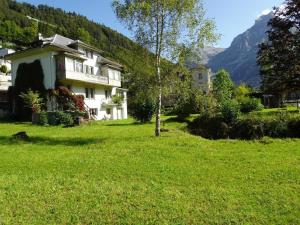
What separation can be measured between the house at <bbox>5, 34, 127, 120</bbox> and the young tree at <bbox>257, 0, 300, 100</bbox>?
21.0m

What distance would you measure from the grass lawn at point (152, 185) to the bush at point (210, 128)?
7557mm

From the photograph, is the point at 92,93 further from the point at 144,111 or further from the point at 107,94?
the point at 144,111

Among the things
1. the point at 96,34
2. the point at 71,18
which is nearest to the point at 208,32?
the point at 96,34

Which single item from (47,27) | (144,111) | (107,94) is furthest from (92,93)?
(47,27)

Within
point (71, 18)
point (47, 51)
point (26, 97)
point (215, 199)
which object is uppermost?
point (71, 18)

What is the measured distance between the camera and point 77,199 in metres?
8.62

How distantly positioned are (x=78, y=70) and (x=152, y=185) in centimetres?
3404

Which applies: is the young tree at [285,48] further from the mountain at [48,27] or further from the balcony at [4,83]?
the mountain at [48,27]

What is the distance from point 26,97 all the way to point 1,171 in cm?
2496

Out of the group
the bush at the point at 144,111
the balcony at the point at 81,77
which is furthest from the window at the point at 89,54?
the bush at the point at 144,111

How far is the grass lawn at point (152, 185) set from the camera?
7645 millimetres

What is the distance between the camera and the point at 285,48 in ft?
92.0

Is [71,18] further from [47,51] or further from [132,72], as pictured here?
[132,72]

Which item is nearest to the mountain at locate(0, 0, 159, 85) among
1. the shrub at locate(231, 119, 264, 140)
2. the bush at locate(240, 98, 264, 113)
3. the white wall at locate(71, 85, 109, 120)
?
the white wall at locate(71, 85, 109, 120)
